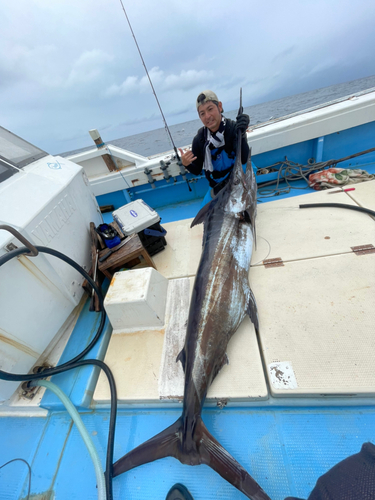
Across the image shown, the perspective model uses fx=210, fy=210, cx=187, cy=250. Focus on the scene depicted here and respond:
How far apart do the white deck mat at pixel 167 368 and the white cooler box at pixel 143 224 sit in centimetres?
109

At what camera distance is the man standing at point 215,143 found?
3111mm

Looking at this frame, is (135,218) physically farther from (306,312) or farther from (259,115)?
(259,115)

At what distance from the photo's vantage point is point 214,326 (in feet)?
5.80

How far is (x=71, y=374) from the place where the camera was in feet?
6.64

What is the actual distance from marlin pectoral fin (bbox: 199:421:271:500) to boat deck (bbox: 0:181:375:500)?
0.18 m

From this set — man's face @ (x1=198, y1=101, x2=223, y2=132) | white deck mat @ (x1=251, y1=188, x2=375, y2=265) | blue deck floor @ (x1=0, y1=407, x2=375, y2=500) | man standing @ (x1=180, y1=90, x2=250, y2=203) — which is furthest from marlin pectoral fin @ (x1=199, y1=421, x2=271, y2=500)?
man's face @ (x1=198, y1=101, x2=223, y2=132)

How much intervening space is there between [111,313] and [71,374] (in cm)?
67

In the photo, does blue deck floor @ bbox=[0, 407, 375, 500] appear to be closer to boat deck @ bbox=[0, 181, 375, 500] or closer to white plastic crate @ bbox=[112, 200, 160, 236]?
boat deck @ bbox=[0, 181, 375, 500]

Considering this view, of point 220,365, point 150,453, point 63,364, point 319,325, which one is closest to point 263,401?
point 220,365

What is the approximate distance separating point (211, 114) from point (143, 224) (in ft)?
6.53

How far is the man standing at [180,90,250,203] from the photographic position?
3111 millimetres

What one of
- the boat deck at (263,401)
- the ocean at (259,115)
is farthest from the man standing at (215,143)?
the ocean at (259,115)

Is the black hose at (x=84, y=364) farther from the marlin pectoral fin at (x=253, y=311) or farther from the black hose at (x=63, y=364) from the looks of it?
the marlin pectoral fin at (x=253, y=311)

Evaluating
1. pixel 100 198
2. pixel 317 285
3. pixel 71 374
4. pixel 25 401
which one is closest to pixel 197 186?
pixel 100 198
